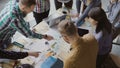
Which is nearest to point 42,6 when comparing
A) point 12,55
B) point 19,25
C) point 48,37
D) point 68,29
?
point 48,37

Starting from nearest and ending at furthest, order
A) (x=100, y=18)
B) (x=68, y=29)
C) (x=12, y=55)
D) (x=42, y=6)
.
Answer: (x=68, y=29) < (x=12, y=55) < (x=100, y=18) < (x=42, y=6)

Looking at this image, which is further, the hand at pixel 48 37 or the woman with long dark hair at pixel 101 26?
the hand at pixel 48 37

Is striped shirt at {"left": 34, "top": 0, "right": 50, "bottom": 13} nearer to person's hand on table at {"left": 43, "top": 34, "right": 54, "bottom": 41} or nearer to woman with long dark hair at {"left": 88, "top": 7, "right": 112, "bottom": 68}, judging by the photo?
person's hand on table at {"left": 43, "top": 34, "right": 54, "bottom": 41}

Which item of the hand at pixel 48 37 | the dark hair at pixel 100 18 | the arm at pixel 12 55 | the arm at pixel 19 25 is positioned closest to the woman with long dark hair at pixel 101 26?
the dark hair at pixel 100 18

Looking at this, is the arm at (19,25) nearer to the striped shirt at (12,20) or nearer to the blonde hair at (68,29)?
the striped shirt at (12,20)

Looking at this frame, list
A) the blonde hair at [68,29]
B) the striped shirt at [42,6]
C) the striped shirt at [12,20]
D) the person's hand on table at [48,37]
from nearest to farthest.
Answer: the blonde hair at [68,29] → the striped shirt at [12,20] → the person's hand on table at [48,37] → the striped shirt at [42,6]

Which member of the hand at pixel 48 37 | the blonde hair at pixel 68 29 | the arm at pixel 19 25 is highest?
the blonde hair at pixel 68 29

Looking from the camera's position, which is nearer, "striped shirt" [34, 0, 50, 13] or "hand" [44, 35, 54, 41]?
"hand" [44, 35, 54, 41]

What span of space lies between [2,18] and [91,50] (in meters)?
1.07

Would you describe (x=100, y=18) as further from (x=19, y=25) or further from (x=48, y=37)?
(x=19, y=25)

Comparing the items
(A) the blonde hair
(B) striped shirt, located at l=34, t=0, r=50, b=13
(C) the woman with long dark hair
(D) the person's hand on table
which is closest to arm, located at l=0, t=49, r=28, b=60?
(D) the person's hand on table

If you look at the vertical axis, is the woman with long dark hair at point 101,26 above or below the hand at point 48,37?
above

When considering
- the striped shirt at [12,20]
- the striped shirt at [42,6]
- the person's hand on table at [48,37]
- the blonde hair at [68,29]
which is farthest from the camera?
the striped shirt at [42,6]

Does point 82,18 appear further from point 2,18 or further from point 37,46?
point 2,18
